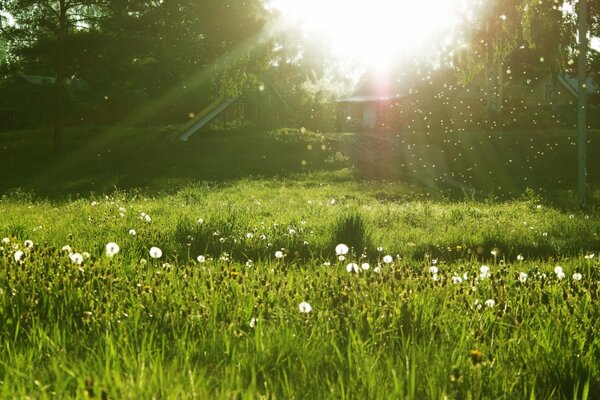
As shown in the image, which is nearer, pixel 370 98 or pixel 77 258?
pixel 77 258

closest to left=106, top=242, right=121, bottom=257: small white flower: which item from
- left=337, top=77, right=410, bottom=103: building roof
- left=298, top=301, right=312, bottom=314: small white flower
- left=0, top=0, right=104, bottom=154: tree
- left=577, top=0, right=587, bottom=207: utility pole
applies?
left=298, top=301, right=312, bottom=314: small white flower

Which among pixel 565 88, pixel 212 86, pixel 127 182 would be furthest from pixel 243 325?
pixel 565 88

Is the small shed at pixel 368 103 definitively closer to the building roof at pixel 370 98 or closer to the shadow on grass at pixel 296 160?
the building roof at pixel 370 98

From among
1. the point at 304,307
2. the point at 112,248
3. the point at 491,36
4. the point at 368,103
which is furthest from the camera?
the point at 368,103

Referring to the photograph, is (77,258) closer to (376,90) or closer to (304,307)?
(304,307)

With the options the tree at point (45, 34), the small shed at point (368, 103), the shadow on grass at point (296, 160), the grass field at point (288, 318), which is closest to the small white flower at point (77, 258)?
the grass field at point (288, 318)

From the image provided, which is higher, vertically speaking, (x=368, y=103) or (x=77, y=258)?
(x=368, y=103)

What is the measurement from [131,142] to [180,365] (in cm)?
3357

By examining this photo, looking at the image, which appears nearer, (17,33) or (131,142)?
(17,33)

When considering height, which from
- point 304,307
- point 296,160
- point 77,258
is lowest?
point 296,160

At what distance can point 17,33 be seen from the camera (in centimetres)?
3067

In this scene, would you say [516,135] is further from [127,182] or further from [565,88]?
[565,88]

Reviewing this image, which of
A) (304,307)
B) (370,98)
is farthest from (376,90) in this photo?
(304,307)

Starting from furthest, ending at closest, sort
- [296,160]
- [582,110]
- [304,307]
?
[296,160]
[582,110]
[304,307]
